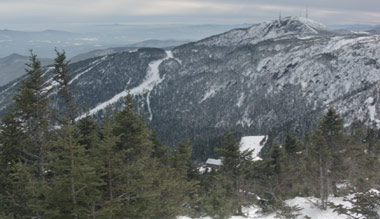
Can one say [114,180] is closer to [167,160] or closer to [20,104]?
[20,104]

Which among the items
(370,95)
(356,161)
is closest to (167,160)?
(356,161)

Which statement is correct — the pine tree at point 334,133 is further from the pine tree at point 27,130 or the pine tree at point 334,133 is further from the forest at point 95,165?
the pine tree at point 27,130

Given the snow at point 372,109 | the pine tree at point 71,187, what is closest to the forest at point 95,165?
the pine tree at point 71,187

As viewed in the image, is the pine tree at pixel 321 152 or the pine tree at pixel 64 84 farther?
the pine tree at pixel 321 152

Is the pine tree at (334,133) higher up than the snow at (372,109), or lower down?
higher up

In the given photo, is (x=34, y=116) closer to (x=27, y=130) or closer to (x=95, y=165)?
(x=27, y=130)

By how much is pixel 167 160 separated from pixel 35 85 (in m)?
19.4

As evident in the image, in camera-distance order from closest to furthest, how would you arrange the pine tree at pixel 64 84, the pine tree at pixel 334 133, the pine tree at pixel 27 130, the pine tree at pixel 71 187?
the pine tree at pixel 71 187 → the pine tree at pixel 27 130 → the pine tree at pixel 64 84 → the pine tree at pixel 334 133

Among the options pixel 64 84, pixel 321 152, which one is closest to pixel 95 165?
pixel 64 84

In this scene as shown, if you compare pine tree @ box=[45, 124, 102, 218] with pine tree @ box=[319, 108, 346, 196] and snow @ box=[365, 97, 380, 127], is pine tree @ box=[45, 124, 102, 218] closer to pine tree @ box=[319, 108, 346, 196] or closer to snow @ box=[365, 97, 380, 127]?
pine tree @ box=[319, 108, 346, 196]

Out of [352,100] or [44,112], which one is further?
[352,100]

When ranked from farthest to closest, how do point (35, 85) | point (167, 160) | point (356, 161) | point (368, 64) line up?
point (368, 64), point (356, 161), point (167, 160), point (35, 85)

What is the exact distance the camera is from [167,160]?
34.2 meters

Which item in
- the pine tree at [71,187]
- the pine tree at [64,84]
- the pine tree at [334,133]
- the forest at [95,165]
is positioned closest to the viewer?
the pine tree at [71,187]
